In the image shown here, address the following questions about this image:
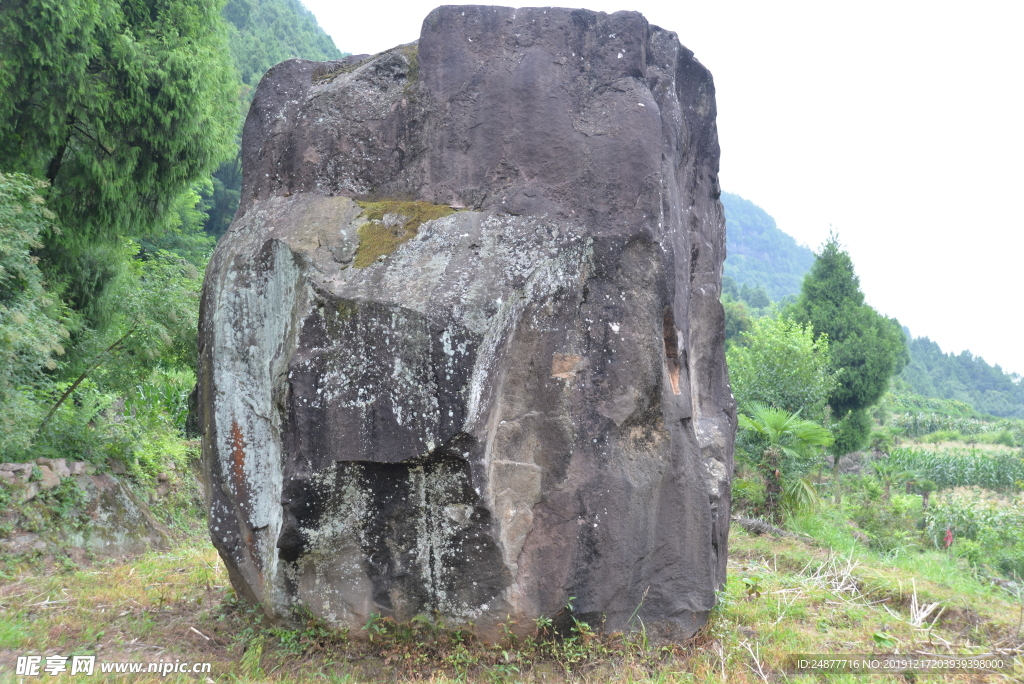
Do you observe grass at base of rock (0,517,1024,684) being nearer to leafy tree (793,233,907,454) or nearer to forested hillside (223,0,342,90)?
leafy tree (793,233,907,454)

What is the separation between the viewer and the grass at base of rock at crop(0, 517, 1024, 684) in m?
3.78

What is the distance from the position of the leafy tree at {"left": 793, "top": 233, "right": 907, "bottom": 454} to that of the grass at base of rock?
9.68m

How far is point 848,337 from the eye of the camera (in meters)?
15.8

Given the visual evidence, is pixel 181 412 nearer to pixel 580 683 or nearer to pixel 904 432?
pixel 580 683

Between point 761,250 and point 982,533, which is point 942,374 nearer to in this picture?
point 982,533

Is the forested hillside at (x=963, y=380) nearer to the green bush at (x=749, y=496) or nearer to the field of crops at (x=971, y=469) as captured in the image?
the field of crops at (x=971, y=469)

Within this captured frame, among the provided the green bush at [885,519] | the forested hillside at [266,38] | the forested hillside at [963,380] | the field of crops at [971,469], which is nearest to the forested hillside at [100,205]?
the green bush at [885,519]

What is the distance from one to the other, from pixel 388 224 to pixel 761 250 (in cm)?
15457

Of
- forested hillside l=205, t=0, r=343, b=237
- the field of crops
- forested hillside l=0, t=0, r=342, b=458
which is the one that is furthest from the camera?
forested hillside l=205, t=0, r=343, b=237

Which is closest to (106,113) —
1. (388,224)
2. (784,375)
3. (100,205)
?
(100,205)

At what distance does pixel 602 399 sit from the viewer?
163 inches

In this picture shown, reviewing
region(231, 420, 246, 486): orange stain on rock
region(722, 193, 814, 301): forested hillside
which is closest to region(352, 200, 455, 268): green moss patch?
region(231, 420, 246, 486): orange stain on rock

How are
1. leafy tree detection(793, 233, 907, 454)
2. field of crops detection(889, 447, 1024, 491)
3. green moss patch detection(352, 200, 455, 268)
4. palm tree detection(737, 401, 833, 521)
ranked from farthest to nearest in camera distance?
1. field of crops detection(889, 447, 1024, 491)
2. leafy tree detection(793, 233, 907, 454)
3. palm tree detection(737, 401, 833, 521)
4. green moss patch detection(352, 200, 455, 268)

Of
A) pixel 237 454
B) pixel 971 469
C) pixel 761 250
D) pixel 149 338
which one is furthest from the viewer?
pixel 761 250
